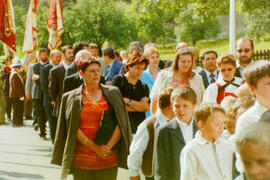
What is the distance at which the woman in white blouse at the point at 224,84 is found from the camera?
5.43m

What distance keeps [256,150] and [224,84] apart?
427 centimetres

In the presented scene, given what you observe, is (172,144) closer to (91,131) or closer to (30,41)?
(91,131)

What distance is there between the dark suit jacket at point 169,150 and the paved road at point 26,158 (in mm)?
3454

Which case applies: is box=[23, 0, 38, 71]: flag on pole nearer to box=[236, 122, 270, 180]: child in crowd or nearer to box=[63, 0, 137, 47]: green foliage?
box=[236, 122, 270, 180]: child in crowd

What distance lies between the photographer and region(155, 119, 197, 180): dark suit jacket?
3.84 metres

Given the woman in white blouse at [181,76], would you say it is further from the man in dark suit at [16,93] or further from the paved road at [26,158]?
the man in dark suit at [16,93]

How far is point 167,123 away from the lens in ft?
12.8

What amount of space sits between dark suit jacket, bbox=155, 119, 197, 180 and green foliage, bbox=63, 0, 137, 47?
1604 inches

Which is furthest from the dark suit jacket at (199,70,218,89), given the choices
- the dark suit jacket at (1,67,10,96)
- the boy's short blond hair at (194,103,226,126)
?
the dark suit jacket at (1,67,10,96)

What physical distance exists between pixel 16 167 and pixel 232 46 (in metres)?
9.89

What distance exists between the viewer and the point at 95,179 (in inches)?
180

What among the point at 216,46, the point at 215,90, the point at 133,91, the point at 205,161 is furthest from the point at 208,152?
the point at 216,46

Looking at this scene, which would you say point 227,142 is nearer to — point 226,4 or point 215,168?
point 215,168

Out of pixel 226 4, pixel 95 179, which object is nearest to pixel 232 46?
pixel 226 4
